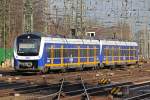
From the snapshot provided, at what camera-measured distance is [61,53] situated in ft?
109

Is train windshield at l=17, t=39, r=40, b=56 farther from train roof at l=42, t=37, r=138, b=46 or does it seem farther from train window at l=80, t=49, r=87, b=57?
train window at l=80, t=49, r=87, b=57

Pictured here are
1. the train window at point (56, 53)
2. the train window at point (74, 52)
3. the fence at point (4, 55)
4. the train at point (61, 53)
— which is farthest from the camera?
the fence at point (4, 55)

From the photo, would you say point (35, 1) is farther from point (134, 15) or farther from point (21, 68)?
point (21, 68)

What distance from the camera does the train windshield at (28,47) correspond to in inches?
1200

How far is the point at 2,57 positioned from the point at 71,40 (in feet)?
56.5

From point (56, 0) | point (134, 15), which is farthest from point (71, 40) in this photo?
point (134, 15)

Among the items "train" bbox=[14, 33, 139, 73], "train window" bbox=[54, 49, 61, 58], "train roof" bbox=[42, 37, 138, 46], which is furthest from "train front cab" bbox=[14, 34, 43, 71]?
"train window" bbox=[54, 49, 61, 58]

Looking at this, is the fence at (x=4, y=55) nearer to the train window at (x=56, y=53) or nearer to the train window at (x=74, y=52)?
the train window at (x=74, y=52)

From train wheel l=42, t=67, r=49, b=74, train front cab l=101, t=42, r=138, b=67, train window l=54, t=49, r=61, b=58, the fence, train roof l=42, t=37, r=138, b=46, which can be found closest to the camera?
train wheel l=42, t=67, r=49, b=74

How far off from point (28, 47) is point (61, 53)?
3.38 meters

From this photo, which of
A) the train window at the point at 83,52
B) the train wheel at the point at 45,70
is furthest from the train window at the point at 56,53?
the train window at the point at 83,52

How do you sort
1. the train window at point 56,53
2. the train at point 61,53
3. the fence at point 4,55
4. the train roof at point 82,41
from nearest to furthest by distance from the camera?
the train at point 61,53 → the train roof at point 82,41 → the train window at point 56,53 → the fence at point 4,55

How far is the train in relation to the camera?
30497mm

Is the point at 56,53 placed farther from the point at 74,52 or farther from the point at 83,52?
the point at 83,52
